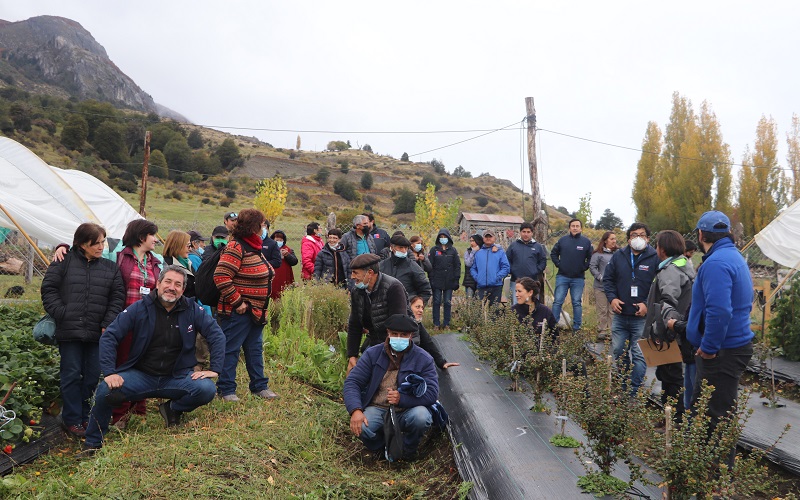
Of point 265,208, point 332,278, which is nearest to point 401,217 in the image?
point 265,208

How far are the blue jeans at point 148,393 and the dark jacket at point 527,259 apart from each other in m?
6.40

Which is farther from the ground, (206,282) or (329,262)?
(206,282)

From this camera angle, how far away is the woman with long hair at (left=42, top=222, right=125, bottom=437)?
16.0ft

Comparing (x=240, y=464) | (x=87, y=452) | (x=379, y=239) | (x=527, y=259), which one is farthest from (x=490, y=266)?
(x=87, y=452)

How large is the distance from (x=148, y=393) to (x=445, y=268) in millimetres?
6590

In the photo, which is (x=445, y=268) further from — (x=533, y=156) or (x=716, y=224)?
(x=716, y=224)

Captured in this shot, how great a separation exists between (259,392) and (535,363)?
276 centimetres

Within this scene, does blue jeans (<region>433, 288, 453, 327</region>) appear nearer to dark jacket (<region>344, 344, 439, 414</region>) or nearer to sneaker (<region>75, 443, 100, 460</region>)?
dark jacket (<region>344, 344, 439, 414</region>)

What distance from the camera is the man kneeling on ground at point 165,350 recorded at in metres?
4.74

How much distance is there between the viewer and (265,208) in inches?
904

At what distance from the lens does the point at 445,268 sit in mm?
10711

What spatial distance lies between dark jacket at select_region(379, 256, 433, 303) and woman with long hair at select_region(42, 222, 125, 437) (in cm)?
320

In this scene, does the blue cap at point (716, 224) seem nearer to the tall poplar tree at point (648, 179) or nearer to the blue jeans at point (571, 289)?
the blue jeans at point (571, 289)

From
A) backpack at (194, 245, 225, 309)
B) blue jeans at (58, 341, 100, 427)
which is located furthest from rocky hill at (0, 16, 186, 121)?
blue jeans at (58, 341, 100, 427)
